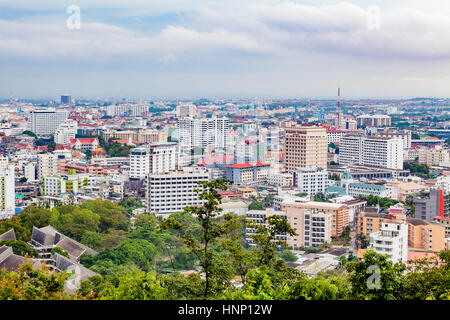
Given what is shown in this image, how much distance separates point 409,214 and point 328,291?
6.89 m

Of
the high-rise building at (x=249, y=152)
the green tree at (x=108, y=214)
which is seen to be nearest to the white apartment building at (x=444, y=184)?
the high-rise building at (x=249, y=152)

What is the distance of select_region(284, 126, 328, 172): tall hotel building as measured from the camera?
1328 cm

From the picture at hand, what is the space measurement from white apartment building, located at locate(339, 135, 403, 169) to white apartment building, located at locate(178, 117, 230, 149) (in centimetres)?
387

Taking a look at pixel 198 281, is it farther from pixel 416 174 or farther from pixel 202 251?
pixel 416 174

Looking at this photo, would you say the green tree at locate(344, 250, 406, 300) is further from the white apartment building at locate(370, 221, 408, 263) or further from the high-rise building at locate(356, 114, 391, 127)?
the high-rise building at locate(356, 114, 391, 127)

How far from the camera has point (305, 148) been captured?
1326 cm

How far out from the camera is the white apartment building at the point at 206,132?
61.6ft

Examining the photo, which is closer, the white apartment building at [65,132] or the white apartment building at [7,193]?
the white apartment building at [7,193]

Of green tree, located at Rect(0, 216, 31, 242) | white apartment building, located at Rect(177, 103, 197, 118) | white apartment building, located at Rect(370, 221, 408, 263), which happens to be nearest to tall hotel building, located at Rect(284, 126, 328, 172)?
white apartment building, located at Rect(370, 221, 408, 263)

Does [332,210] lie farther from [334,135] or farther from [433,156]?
[334,135]

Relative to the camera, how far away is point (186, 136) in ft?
63.8

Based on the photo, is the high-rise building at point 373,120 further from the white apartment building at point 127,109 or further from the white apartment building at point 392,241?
the white apartment building at point 392,241

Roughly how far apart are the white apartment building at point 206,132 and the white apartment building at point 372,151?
3.87m

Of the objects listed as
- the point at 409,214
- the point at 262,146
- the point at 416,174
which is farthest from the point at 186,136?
the point at 409,214
